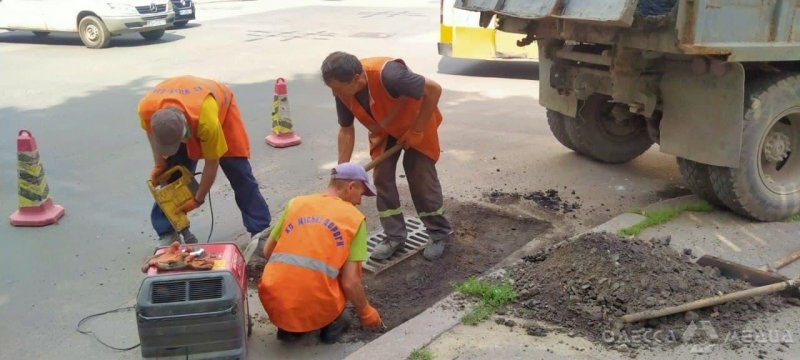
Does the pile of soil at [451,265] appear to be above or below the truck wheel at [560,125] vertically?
below

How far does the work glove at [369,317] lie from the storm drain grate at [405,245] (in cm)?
77

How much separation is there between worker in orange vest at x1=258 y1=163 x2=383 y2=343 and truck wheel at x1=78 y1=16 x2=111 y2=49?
12.0 m

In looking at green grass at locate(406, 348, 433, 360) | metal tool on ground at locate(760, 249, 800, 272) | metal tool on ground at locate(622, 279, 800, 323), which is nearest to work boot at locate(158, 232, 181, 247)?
green grass at locate(406, 348, 433, 360)

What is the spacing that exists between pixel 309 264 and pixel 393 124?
4.37ft

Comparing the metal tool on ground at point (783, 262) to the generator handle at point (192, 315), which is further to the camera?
the metal tool on ground at point (783, 262)

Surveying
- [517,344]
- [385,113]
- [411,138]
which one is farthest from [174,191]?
[517,344]

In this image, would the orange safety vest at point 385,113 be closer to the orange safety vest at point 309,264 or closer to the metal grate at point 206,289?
the orange safety vest at point 309,264

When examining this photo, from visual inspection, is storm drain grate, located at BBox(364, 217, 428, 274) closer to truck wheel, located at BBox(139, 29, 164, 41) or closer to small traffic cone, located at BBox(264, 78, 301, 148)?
small traffic cone, located at BBox(264, 78, 301, 148)

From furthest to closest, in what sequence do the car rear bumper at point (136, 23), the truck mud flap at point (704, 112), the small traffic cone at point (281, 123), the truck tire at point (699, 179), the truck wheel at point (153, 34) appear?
1. the truck wheel at point (153, 34)
2. the car rear bumper at point (136, 23)
3. the small traffic cone at point (281, 123)
4. the truck tire at point (699, 179)
5. the truck mud flap at point (704, 112)

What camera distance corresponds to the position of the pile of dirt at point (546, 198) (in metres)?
5.60

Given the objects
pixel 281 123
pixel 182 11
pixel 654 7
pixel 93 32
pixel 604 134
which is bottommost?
pixel 281 123

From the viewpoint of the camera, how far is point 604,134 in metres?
6.42

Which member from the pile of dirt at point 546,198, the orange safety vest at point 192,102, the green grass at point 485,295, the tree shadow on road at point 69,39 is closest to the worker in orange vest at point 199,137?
the orange safety vest at point 192,102

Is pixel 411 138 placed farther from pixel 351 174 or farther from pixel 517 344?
pixel 517 344
